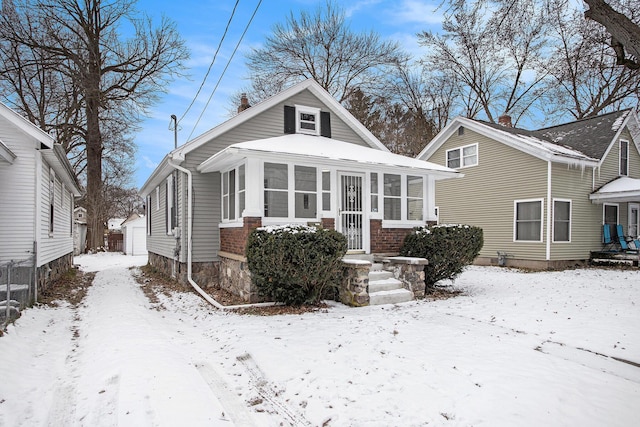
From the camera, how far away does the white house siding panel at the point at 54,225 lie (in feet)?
28.2

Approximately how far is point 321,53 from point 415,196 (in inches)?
642

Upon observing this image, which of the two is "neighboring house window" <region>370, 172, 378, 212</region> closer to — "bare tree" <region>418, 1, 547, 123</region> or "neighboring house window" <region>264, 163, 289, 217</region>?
"neighboring house window" <region>264, 163, 289, 217</region>

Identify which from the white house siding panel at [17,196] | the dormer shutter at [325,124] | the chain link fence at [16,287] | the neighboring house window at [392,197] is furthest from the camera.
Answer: the dormer shutter at [325,124]

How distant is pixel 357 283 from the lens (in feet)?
24.1

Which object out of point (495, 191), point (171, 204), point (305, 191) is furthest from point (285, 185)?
point (495, 191)

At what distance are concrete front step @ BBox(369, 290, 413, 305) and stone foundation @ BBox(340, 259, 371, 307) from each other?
18 centimetres

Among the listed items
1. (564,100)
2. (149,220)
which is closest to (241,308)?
(149,220)

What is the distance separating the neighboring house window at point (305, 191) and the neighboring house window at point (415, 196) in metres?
2.71

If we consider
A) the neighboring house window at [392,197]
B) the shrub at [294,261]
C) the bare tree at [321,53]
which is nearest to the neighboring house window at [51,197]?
the shrub at [294,261]

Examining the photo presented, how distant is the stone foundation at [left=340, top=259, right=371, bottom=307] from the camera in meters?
7.28

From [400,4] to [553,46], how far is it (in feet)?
45.3

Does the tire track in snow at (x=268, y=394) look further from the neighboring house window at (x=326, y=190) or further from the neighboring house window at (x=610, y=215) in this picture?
the neighboring house window at (x=610, y=215)

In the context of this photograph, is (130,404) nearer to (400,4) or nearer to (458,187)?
(400,4)

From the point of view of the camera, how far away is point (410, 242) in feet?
30.3
